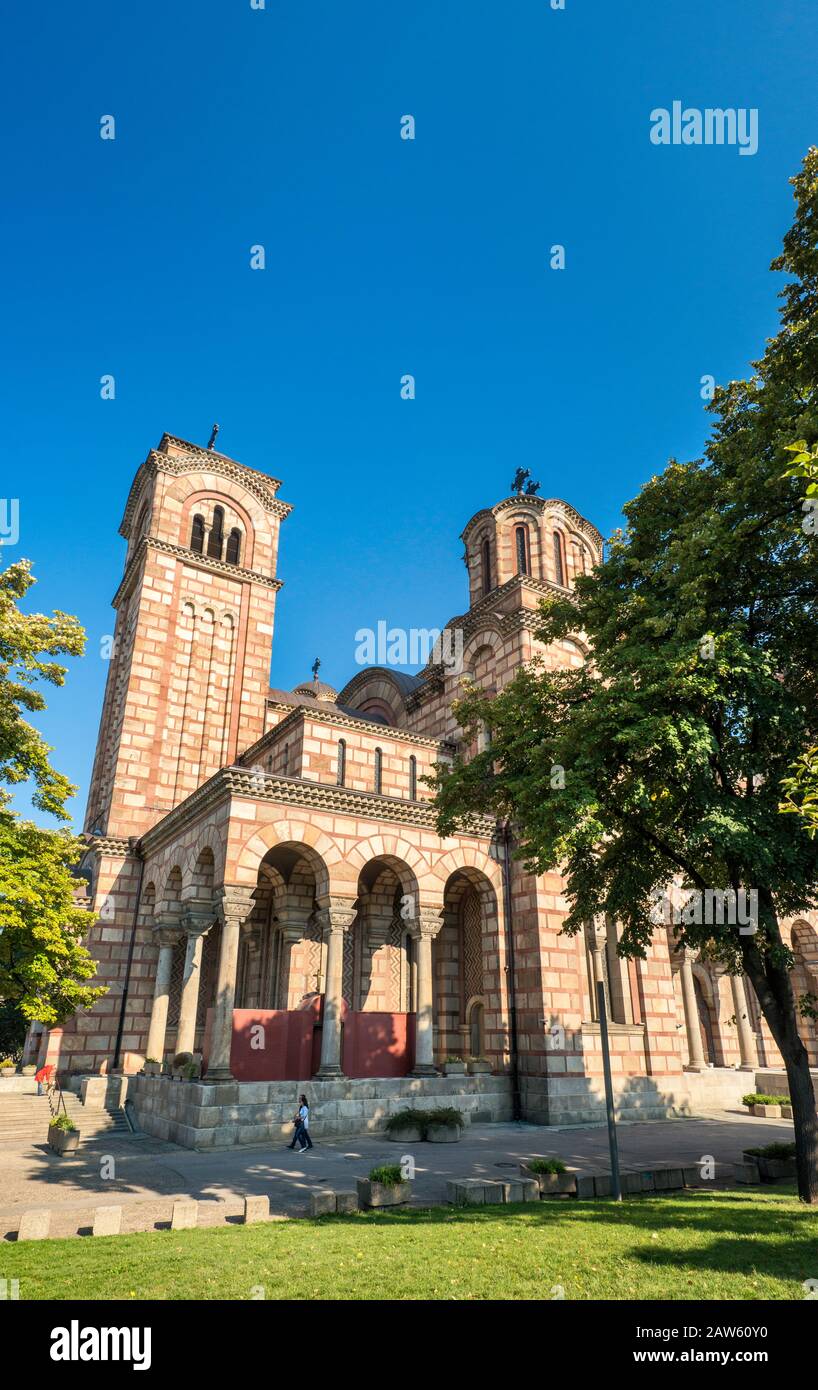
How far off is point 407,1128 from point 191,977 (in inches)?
277

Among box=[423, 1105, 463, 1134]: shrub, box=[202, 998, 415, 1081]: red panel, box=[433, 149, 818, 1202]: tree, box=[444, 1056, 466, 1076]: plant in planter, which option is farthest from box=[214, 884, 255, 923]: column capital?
box=[433, 149, 818, 1202]: tree

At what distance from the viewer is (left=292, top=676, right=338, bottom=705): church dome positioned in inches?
1529

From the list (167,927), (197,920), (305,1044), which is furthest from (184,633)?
(305,1044)

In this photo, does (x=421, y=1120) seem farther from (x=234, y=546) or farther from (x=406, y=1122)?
(x=234, y=546)

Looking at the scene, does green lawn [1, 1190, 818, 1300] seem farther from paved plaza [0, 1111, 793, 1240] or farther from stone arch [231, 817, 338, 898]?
stone arch [231, 817, 338, 898]

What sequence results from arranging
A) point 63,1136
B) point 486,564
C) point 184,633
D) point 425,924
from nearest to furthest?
1. point 63,1136
2. point 425,924
3. point 486,564
4. point 184,633

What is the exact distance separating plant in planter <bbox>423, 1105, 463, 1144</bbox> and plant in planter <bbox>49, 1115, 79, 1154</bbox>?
8312 mm

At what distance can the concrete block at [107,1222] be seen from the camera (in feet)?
31.8

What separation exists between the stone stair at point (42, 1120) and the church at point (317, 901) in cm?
100

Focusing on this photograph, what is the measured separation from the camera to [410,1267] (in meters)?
7.77

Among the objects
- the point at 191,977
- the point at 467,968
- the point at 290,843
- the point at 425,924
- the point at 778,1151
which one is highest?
the point at 290,843

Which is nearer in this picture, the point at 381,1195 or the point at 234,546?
the point at 381,1195

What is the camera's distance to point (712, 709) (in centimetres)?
1274

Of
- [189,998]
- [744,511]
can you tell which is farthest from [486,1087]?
[744,511]
